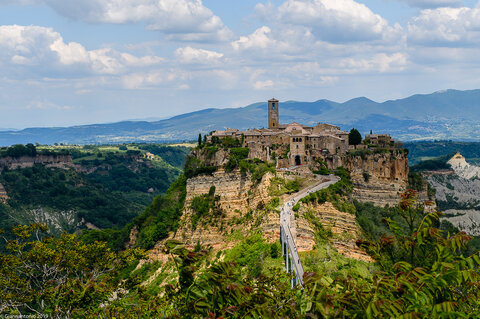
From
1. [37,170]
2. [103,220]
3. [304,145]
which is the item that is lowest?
[103,220]

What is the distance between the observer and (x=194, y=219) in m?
56.0

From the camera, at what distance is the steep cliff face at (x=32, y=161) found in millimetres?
146000

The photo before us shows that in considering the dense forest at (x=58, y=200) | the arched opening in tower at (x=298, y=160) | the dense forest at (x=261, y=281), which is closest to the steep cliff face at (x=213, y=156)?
the arched opening in tower at (x=298, y=160)

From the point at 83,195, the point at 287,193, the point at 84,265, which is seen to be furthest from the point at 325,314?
the point at 83,195

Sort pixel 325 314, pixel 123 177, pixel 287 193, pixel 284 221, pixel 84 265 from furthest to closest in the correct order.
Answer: pixel 123 177, pixel 287 193, pixel 284 221, pixel 84 265, pixel 325 314

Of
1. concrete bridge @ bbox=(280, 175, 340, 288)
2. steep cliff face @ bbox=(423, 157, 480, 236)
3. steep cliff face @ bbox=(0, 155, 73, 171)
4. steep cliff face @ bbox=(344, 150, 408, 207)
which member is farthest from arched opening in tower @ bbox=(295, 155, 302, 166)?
steep cliff face @ bbox=(0, 155, 73, 171)

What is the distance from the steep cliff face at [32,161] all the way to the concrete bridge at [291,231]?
117383 millimetres

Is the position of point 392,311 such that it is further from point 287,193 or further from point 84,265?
point 287,193

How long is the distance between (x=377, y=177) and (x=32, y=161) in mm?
119601

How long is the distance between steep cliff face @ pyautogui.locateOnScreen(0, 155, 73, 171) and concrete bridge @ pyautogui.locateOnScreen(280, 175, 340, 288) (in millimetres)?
117383

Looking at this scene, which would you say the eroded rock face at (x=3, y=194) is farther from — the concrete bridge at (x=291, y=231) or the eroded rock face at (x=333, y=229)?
the eroded rock face at (x=333, y=229)

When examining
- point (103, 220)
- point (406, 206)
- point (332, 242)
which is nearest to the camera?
point (406, 206)

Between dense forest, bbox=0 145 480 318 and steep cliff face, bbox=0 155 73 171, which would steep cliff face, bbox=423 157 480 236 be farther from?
steep cliff face, bbox=0 155 73 171

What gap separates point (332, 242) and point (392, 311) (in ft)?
107
